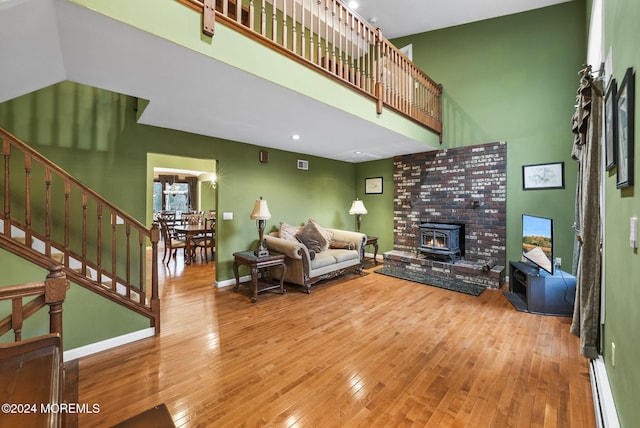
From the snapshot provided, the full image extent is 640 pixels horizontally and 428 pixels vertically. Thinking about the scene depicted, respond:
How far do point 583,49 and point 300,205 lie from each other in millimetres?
4961

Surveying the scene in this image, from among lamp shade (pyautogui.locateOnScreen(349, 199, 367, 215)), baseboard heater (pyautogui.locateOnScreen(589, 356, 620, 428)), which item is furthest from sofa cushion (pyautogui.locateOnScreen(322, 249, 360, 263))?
baseboard heater (pyautogui.locateOnScreen(589, 356, 620, 428))

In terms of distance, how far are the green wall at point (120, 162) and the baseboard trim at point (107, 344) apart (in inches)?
1.8

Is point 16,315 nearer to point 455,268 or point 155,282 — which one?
point 155,282

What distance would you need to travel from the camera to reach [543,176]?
4121 mm

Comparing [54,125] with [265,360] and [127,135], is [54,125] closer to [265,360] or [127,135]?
[127,135]

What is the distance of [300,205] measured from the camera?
529 cm

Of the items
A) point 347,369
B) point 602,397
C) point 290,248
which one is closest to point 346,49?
point 290,248

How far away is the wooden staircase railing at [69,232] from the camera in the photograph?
2113 mm

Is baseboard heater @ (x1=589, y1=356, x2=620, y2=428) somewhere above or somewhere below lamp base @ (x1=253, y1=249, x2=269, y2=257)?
below

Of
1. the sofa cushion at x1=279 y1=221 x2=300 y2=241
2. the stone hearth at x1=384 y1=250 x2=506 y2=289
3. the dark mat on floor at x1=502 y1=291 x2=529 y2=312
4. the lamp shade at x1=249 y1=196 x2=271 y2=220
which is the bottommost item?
the dark mat on floor at x1=502 y1=291 x2=529 y2=312

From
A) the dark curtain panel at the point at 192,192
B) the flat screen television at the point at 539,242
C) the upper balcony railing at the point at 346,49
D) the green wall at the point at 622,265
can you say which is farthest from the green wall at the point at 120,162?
the dark curtain panel at the point at 192,192

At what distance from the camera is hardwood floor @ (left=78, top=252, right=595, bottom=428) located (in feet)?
5.41

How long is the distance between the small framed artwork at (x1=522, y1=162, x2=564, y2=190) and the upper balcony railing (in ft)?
5.19

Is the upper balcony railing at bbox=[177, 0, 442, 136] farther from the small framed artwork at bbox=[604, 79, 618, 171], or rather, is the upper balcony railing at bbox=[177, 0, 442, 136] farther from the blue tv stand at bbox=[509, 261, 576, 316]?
the blue tv stand at bbox=[509, 261, 576, 316]
